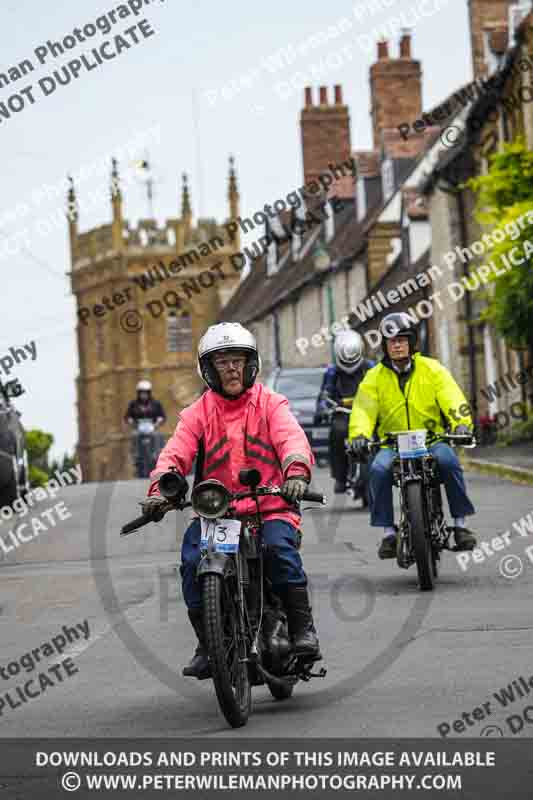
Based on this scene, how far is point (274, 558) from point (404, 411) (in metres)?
4.65

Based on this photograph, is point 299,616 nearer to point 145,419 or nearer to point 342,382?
point 342,382

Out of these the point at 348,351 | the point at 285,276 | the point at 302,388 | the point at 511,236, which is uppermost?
the point at 285,276

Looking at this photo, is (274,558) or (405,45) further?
(405,45)

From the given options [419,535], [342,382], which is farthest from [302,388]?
[419,535]

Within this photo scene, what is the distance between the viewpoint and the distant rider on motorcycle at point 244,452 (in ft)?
23.1

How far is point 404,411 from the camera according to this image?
11562mm

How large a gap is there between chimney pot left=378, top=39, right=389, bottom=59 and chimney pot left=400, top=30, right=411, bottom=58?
1.50ft

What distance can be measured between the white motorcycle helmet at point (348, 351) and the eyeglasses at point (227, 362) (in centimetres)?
1052

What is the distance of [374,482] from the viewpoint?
11625mm

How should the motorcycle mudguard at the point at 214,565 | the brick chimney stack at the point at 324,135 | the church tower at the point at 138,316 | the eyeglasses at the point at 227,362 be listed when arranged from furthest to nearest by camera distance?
the church tower at the point at 138,316, the brick chimney stack at the point at 324,135, the eyeglasses at the point at 227,362, the motorcycle mudguard at the point at 214,565

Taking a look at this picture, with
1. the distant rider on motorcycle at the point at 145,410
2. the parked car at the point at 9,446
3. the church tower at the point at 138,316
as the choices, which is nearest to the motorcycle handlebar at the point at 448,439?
the parked car at the point at 9,446

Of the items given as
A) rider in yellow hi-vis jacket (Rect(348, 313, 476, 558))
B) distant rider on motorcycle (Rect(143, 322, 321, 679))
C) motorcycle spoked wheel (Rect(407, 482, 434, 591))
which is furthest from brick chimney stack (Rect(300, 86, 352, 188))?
distant rider on motorcycle (Rect(143, 322, 321, 679))

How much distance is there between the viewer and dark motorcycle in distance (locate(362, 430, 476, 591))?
1087 cm

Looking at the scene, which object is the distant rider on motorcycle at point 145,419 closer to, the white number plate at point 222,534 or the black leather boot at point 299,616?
the black leather boot at point 299,616
